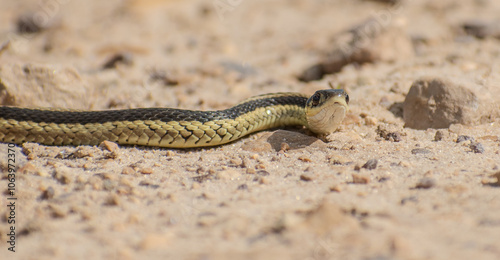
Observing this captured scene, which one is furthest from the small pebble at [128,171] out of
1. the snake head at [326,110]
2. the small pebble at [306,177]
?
the snake head at [326,110]

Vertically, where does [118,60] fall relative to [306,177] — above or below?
above

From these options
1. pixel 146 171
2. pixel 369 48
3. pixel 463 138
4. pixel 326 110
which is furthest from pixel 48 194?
pixel 369 48

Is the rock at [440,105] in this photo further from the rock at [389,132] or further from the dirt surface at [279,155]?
the rock at [389,132]

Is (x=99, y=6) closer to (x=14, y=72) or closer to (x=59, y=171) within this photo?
(x=14, y=72)

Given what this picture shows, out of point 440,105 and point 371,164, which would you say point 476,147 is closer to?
point 440,105

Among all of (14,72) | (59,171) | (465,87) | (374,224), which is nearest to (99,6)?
(14,72)

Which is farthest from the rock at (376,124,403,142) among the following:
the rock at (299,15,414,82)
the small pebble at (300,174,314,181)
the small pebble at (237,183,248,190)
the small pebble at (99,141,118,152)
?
the small pebble at (99,141,118,152)

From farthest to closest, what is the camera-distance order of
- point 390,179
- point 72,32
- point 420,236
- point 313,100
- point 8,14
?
1. point 8,14
2. point 72,32
3. point 313,100
4. point 390,179
5. point 420,236
